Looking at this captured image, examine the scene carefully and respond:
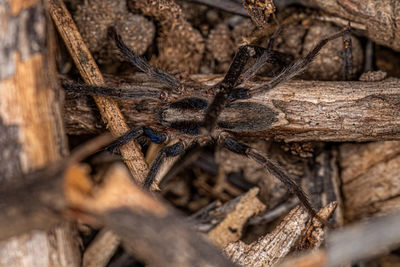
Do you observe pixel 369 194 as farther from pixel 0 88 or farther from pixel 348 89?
pixel 0 88

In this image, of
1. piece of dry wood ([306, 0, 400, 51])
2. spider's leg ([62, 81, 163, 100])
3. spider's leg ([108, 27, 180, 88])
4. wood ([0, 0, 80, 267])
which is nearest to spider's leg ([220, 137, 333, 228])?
spider's leg ([108, 27, 180, 88])

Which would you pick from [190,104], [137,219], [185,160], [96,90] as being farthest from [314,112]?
[137,219]

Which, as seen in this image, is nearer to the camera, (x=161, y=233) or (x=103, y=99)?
(x=161, y=233)

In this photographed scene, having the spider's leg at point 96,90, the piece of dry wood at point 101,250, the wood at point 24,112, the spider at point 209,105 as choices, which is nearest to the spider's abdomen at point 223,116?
the spider at point 209,105

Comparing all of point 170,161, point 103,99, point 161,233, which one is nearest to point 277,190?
point 170,161

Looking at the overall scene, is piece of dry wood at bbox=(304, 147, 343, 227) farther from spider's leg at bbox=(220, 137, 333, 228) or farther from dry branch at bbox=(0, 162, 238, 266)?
dry branch at bbox=(0, 162, 238, 266)

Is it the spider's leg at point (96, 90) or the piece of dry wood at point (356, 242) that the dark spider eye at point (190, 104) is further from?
the piece of dry wood at point (356, 242)
